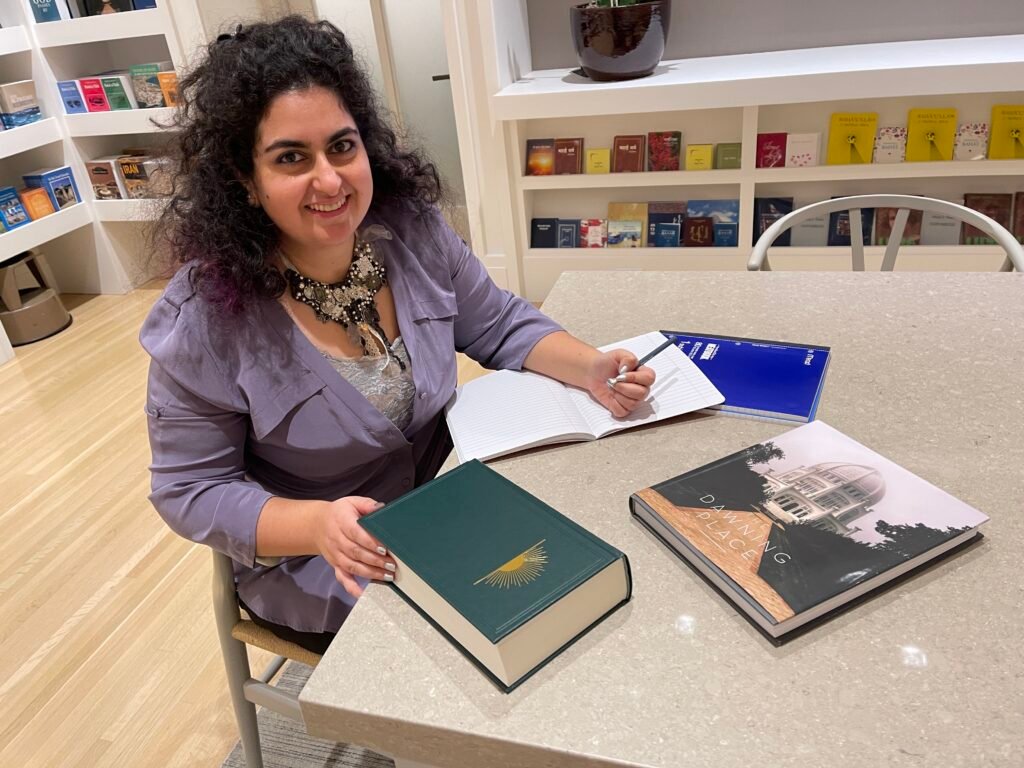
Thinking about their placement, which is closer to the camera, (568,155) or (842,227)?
(842,227)

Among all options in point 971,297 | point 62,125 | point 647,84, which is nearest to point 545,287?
point 647,84

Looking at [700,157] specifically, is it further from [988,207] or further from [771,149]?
[988,207]

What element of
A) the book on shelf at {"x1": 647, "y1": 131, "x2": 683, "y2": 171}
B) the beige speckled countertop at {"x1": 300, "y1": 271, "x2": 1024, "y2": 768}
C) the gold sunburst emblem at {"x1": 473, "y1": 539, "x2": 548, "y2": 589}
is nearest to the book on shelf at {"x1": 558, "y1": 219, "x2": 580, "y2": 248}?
the book on shelf at {"x1": 647, "y1": 131, "x2": 683, "y2": 171}

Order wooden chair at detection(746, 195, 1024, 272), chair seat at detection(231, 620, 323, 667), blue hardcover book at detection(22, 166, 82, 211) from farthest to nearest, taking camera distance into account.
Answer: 1. blue hardcover book at detection(22, 166, 82, 211)
2. wooden chair at detection(746, 195, 1024, 272)
3. chair seat at detection(231, 620, 323, 667)

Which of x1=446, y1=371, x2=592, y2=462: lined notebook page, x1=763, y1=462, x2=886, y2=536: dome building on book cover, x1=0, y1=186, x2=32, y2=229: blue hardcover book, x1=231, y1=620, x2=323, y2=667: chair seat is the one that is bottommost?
x1=231, y1=620, x2=323, y2=667: chair seat

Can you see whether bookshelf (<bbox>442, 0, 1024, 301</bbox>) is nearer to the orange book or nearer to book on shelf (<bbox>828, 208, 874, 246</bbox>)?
book on shelf (<bbox>828, 208, 874, 246</bbox>)

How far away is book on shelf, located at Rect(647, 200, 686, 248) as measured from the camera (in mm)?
3322

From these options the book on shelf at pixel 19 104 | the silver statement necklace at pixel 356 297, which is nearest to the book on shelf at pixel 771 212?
the silver statement necklace at pixel 356 297

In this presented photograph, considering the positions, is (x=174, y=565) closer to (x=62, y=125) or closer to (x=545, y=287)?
(x=545, y=287)

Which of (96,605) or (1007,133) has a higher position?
(1007,133)

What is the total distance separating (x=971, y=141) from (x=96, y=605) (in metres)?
3.35

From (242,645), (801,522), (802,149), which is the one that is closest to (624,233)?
(802,149)

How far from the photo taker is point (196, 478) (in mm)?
1127

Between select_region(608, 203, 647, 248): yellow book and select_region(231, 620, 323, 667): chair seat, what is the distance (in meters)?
2.57
